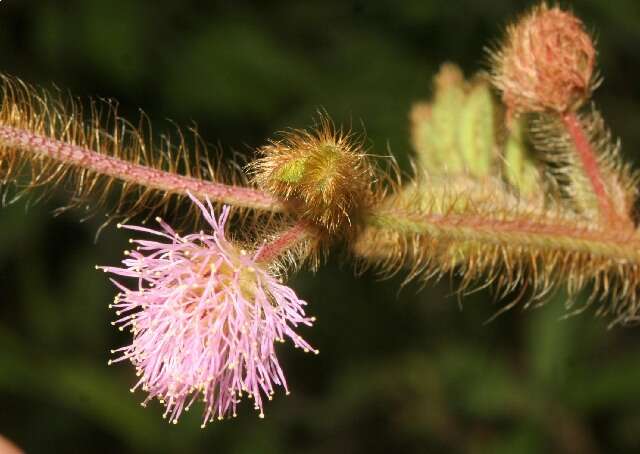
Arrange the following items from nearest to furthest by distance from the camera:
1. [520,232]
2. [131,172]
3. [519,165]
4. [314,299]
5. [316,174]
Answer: [316,174] < [131,172] < [520,232] < [519,165] < [314,299]

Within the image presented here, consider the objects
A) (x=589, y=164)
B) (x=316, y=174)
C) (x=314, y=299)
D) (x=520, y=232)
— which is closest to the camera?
(x=316, y=174)

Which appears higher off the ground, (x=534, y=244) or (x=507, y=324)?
(x=507, y=324)

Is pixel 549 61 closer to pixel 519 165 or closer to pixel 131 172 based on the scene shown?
pixel 519 165

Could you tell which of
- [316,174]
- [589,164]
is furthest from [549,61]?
[316,174]

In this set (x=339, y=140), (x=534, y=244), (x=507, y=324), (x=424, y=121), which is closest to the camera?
(x=339, y=140)

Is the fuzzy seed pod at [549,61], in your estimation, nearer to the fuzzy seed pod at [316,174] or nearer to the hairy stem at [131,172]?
the fuzzy seed pod at [316,174]

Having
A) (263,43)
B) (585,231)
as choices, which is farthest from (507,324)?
(585,231)

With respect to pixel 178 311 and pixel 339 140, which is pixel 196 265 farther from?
pixel 339 140
